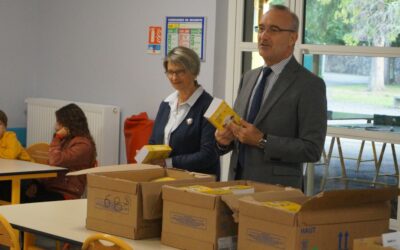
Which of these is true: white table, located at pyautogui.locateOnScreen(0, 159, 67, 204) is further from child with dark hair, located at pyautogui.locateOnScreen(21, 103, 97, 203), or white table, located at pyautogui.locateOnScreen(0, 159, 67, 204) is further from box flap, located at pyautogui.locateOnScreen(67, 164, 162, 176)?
box flap, located at pyautogui.locateOnScreen(67, 164, 162, 176)

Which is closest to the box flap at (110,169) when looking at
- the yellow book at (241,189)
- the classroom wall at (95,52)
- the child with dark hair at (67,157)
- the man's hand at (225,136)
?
the man's hand at (225,136)

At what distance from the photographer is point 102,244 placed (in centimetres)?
287

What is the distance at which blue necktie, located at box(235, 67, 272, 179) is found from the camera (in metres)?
3.57

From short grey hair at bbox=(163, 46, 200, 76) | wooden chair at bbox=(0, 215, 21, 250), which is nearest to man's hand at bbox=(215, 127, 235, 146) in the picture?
short grey hair at bbox=(163, 46, 200, 76)

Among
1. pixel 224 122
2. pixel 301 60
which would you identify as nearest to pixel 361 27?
pixel 301 60

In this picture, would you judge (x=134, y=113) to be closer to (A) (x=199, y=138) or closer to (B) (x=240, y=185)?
(A) (x=199, y=138)

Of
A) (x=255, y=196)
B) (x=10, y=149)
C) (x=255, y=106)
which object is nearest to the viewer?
(x=255, y=196)

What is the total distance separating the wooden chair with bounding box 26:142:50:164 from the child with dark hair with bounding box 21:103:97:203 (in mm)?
432

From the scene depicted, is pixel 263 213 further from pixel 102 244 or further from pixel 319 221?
pixel 102 244

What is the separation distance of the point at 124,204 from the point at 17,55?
516 cm

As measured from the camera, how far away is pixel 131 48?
22.8ft

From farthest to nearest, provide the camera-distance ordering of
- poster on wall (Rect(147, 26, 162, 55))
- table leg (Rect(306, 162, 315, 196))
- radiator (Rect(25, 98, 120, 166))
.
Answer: radiator (Rect(25, 98, 120, 166)) → poster on wall (Rect(147, 26, 162, 55)) → table leg (Rect(306, 162, 315, 196))

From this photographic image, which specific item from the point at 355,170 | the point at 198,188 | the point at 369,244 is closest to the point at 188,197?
the point at 198,188

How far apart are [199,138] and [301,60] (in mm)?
1724
